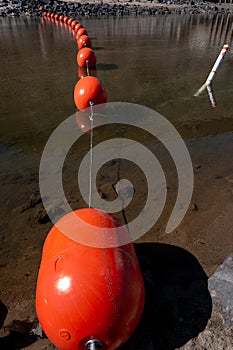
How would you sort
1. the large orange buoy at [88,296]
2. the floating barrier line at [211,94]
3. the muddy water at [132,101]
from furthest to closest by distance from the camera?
the floating barrier line at [211,94] < the muddy water at [132,101] < the large orange buoy at [88,296]

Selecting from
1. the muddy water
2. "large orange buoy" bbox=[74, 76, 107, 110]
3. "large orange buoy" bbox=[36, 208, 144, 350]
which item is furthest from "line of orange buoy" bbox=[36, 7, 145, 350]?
"large orange buoy" bbox=[74, 76, 107, 110]

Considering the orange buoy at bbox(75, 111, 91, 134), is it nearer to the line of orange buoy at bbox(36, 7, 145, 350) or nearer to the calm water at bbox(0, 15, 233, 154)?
the calm water at bbox(0, 15, 233, 154)

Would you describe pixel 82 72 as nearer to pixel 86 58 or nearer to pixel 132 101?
pixel 86 58

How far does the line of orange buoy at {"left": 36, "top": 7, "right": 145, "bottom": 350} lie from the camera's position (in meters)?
2.73

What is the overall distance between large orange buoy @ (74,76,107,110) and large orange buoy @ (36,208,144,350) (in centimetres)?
606

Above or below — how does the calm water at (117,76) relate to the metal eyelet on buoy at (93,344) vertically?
below

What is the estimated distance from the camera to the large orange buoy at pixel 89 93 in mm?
8312

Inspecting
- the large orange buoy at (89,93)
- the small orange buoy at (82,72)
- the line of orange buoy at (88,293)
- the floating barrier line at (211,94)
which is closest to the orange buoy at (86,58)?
the small orange buoy at (82,72)

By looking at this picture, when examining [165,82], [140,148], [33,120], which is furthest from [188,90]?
[33,120]

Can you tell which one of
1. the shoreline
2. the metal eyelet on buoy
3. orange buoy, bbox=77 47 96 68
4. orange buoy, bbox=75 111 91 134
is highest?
the shoreline

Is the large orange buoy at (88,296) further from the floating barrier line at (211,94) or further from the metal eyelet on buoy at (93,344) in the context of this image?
the floating barrier line at (211,94)

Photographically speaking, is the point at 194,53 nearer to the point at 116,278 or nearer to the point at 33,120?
the point at 33,120

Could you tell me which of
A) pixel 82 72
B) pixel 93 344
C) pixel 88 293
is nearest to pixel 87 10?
pixel 82 72

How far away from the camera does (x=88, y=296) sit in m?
2.74
